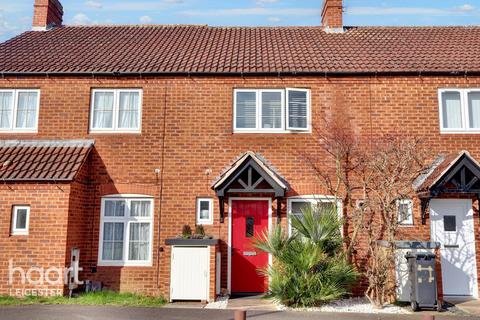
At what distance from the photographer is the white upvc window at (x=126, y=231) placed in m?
10.7

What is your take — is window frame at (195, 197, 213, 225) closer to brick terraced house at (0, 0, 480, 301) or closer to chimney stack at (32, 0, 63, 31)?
brick terraced house at (0, 0, 480, 301)

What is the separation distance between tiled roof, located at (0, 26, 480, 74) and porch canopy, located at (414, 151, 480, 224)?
2746 millimetres

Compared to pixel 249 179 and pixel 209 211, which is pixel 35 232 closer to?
pixel 209 211

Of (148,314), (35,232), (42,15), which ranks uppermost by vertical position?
(42,15)

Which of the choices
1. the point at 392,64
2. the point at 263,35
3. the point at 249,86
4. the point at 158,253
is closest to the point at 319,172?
the point at 249,86

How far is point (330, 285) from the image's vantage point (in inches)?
354

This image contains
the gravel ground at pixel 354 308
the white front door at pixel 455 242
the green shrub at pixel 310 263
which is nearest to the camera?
the gravel ground at pixel 354 308

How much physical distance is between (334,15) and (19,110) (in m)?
10.4

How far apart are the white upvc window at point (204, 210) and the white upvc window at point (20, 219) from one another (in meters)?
4.03

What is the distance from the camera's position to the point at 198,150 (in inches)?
440

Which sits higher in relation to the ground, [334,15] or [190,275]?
[334,15]

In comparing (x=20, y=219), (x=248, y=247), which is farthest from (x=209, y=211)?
(x=20, y=219)

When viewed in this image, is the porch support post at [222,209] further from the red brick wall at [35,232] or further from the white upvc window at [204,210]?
the red brick wall at [35,232]

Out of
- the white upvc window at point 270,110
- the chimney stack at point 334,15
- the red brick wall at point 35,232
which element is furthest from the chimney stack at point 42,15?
the chimney stack at point 334,15
